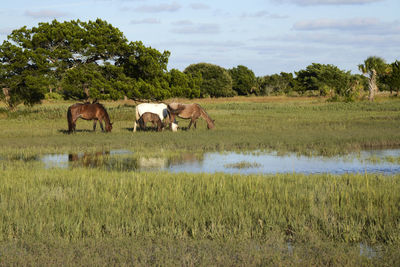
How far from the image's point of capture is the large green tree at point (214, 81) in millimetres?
84500

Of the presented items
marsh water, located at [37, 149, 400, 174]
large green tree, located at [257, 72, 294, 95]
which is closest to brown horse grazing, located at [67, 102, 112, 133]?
marsh water, located at [37, 149, 400, 174]

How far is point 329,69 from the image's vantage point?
278 feet

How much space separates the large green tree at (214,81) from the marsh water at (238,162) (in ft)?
227

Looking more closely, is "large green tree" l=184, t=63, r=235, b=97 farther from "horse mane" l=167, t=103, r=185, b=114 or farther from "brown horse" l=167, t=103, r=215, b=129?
"horse mane" l=167, t=103, r=185, b=114

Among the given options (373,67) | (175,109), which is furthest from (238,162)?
(373,67)

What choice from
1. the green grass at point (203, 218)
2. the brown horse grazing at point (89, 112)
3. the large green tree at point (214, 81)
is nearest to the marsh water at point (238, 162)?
the green grass at point (203, 218)

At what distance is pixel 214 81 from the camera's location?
277ft

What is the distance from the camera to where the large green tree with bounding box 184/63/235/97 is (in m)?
84.5

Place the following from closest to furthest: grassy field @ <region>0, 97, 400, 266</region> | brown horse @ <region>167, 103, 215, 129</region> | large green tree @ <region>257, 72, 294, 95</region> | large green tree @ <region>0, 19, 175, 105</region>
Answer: grassy field @ <region>0, 97, 400, 266</region>
brown horse @ <region>167, 103, 215, 129</region>
large green tree @ <region>0, 19, 175, 105</region>
large green tree @ <region>257, 72, 294, 95</region>

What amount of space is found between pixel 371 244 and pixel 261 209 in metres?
1.71

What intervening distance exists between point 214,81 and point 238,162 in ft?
234

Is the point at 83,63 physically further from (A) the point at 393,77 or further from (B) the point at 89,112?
(A) the point at 393,77

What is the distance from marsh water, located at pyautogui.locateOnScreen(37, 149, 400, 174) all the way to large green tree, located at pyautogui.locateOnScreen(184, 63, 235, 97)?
6907 centimetres

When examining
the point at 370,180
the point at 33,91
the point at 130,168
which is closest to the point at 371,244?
the point at 370,180
